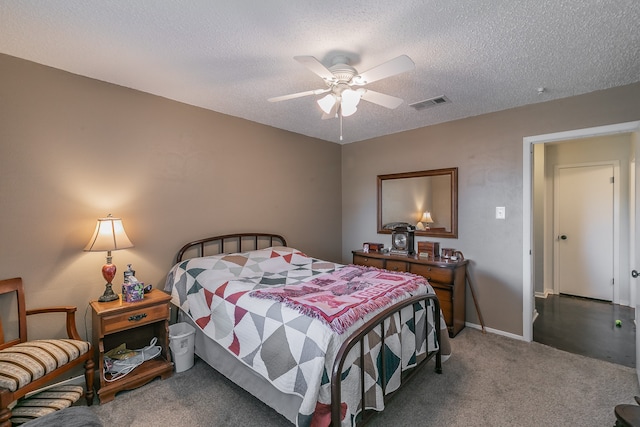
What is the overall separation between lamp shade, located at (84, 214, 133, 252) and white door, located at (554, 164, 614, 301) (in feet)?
19.7

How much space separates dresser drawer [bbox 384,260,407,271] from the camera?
3726 mm

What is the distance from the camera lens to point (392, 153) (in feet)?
14.3

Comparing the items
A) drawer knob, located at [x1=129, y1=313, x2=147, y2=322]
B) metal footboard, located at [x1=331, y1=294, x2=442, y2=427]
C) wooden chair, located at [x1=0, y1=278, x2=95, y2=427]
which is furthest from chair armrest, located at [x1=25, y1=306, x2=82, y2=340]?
metal footboard, located at [x1=331, y1=294, x2=442, y2=427]

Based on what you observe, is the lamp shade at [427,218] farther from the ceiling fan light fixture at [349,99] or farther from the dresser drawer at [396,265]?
the ceiling fan light fixture at [349,99]

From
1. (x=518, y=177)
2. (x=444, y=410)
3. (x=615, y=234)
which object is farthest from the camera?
(x=615, y=234)

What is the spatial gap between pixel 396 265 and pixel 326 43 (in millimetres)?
2712


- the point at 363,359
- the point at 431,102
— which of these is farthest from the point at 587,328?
the point at 363,359

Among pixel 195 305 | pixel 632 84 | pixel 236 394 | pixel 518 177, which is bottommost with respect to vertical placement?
pixel 236 394

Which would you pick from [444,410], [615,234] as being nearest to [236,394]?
[444,410]

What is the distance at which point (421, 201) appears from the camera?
4059mm

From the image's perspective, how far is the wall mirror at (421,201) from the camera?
379 centimetres

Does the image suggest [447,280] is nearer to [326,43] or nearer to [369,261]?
[369,261]

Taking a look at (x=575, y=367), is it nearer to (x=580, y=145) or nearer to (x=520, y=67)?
(x=520, y=67)

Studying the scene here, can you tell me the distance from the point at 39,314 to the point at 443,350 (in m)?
3.30
